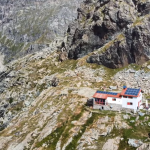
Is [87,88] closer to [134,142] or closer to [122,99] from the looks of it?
[122,99]

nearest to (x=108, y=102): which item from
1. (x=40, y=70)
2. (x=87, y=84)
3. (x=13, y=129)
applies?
(x=87, y=84)

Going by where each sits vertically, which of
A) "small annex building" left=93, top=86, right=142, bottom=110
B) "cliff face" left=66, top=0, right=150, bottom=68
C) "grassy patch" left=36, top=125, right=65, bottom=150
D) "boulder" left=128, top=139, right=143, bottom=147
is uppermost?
"cliff face" left=66, top=0, right=150, bottom=68

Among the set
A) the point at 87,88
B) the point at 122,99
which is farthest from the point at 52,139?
the point at 87,88

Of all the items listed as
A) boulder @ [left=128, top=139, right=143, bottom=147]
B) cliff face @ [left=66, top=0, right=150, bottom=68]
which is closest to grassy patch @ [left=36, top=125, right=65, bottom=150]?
boulder @ [left=128, top=139, right=143, bottom=147]

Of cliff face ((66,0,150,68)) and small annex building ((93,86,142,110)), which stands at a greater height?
cliff face ((66,0,150,68))

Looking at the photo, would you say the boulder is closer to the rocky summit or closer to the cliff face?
the rocky summit

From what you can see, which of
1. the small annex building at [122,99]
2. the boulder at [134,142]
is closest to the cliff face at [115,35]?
the small annex building at [122,99]

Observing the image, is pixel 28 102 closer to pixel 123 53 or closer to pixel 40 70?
pixel 40 70
